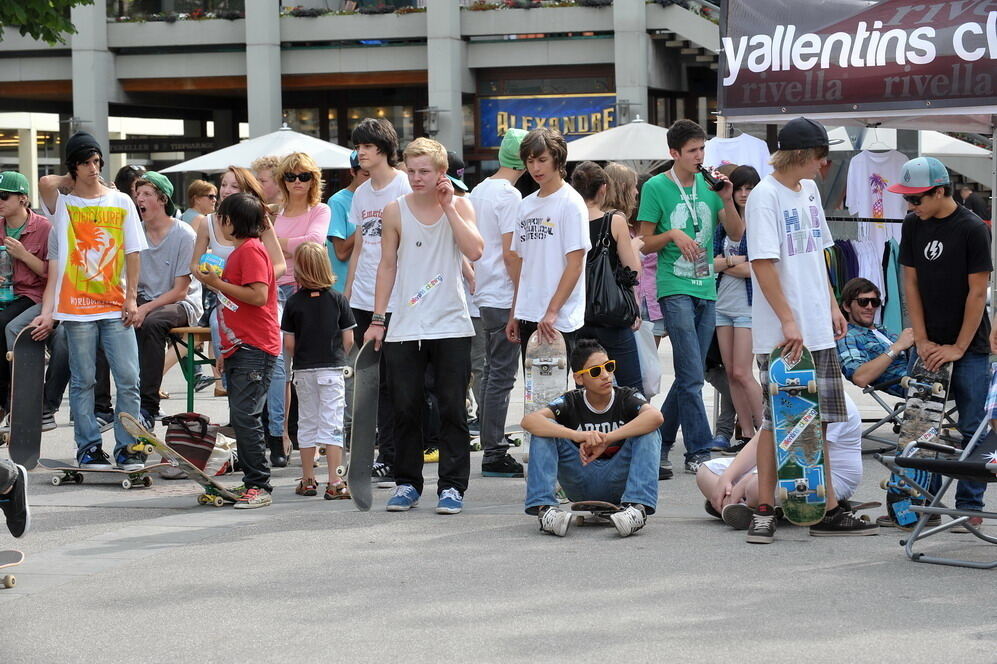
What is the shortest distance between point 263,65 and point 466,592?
86.3ft

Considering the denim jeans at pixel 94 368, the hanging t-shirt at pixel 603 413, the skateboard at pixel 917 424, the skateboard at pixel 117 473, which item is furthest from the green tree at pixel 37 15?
the skateboard at pixel 917 424

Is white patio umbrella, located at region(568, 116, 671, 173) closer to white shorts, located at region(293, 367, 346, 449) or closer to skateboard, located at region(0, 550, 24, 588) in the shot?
white shorts, located at region(293, 367, 346, 449)

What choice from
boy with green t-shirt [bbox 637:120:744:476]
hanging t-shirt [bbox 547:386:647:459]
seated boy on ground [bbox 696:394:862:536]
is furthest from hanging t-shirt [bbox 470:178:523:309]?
seated boy on ground [bbox 696:394:862:536]

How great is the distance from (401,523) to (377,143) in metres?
2.45

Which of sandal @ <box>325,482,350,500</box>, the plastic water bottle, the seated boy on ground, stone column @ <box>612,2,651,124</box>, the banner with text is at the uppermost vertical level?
stone column @ <box>612,2,651,124</box>

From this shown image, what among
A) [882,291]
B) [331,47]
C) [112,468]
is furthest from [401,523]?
[331,47]

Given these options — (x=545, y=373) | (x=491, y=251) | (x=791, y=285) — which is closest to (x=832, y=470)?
(x=791, y=285)

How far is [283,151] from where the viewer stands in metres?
19.1

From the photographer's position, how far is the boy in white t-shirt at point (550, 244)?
786 centimetres

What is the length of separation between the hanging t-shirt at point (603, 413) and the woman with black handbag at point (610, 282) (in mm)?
1055

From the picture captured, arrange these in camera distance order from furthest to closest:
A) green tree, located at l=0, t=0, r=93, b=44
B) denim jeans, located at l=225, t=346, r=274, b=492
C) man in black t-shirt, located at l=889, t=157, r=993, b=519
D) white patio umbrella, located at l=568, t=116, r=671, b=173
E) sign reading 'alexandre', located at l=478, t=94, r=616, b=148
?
sign reading 'alexandre', located at l=478, t=94, r=616, b=148, white patio umbrella, located at l=568, t=116, r=671, b=173, green tree, located at l=0, t=0, r=93, b=44, denim jeans, located at l=225, t=346, r=274, b=492, man in black t-shirt, located at l=889, t=157, r=993, b=519

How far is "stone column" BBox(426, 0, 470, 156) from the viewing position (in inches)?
1172

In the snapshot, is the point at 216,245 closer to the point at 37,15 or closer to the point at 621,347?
the point at 621,347

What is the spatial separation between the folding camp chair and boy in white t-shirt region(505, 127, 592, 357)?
195 cm
